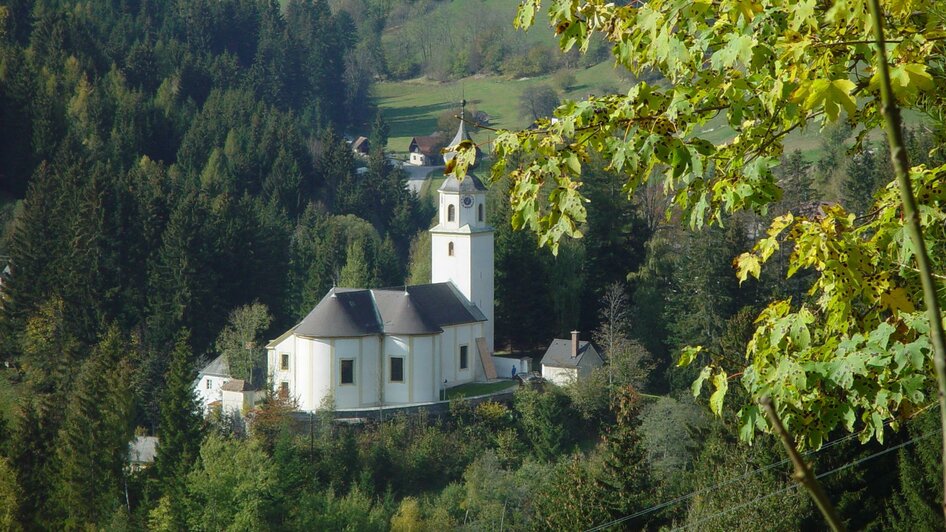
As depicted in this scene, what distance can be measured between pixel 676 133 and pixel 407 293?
3604 cm

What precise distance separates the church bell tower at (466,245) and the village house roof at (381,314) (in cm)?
129

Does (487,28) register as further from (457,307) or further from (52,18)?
(457,307)

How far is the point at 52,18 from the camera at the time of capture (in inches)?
2852

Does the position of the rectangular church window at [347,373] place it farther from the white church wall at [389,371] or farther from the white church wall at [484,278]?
the white church wall at [484,278]

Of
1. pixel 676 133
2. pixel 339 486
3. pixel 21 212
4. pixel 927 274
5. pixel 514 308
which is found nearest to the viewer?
pixel 927 274

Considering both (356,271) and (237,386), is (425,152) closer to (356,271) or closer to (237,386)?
(356,271)

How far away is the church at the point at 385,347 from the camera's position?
131 ft

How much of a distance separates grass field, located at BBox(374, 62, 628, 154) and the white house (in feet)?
162

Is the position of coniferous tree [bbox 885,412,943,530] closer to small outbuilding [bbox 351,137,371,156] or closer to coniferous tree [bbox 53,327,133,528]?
coniferous tree [bbox 53,327,133,528]

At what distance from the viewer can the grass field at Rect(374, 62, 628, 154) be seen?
98.4 meters

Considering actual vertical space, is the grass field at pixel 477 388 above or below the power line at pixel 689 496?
above

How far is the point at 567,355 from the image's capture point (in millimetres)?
42812

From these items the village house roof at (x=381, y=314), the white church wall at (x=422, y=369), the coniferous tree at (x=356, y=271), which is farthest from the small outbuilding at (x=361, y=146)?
the white church wall at (x=422, y=369)

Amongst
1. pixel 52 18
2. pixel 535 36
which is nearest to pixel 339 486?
pixel 52 18
